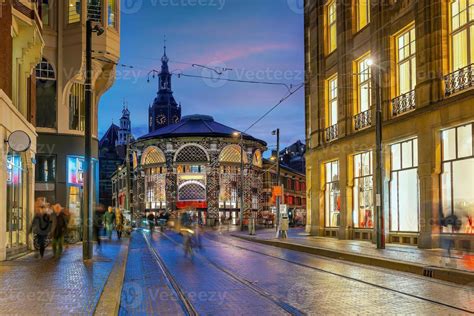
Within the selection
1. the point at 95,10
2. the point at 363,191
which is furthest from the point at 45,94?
the point at 363,191

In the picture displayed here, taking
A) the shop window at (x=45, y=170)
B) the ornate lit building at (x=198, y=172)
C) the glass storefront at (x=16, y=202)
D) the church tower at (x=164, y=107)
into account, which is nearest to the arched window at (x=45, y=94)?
the shop window at (x=45, y=170)

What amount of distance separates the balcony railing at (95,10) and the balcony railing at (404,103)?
54.0 ft

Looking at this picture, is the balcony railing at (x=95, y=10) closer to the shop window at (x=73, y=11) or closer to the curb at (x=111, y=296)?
the shop window at (x=73, y=11)

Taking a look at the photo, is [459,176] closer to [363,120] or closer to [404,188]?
[404,188]

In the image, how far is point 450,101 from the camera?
23188mm

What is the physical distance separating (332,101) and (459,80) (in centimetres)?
1371

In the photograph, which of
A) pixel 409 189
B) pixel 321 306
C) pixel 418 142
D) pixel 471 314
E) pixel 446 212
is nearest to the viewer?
pixel 471 314

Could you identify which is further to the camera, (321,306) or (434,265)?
(434,265)

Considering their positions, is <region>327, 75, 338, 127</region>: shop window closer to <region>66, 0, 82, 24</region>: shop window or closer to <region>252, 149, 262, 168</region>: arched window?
<region>66, 0, 82, 24</region>: shop window

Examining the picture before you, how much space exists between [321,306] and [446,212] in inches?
567

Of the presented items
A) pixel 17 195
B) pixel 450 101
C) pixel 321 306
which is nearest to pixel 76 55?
pixel 17 195

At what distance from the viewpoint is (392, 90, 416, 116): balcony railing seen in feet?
88.1

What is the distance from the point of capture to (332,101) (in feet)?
121

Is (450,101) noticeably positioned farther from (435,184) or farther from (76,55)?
(76,55)
